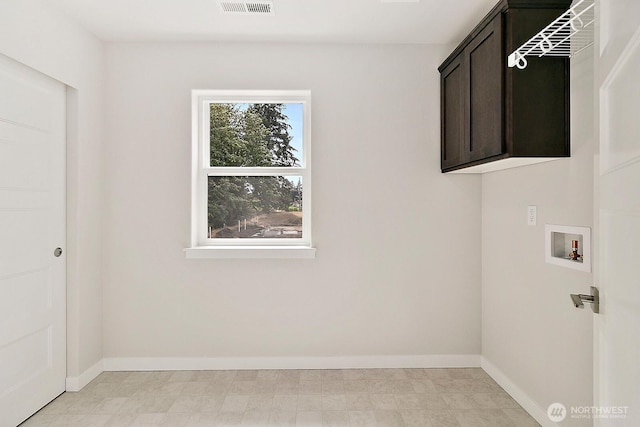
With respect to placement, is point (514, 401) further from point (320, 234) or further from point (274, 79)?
point (274, 79)

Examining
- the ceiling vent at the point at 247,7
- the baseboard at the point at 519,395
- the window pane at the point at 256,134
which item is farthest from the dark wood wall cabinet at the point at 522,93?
the window pane at the point at 256,134

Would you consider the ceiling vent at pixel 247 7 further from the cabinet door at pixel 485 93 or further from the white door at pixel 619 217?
the white door at pixel 619 217

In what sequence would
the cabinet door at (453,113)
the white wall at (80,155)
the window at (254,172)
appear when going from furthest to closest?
the window at (254,172), the cabinet door at (453,113), the white wall at (80,155)

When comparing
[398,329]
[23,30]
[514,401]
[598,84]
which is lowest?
[514,401]

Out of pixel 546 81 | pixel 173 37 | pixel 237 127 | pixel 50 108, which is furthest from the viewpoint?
pixel 237 127

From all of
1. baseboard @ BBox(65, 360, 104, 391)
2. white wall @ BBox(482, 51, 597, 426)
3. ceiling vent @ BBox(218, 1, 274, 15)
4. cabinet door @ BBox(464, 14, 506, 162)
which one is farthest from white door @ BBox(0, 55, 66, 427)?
white wall @ BBox(482, 51, 597, 426)

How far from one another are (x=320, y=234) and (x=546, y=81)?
1.85 m

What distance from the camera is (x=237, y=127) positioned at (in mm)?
3531

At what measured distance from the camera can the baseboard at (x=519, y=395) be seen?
2488 millimetres

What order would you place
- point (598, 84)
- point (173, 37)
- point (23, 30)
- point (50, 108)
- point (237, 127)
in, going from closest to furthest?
1. point (598, 84)
2. point (23, 30)
3. point (50, 108)
4. point (173, 37)
5. point (237, 127)

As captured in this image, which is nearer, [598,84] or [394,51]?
[598,84]

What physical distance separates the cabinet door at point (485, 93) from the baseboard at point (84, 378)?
304 cm

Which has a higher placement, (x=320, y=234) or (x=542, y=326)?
(x=320, y=234)

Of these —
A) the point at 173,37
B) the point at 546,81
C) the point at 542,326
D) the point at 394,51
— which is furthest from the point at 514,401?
the point at 173,37
